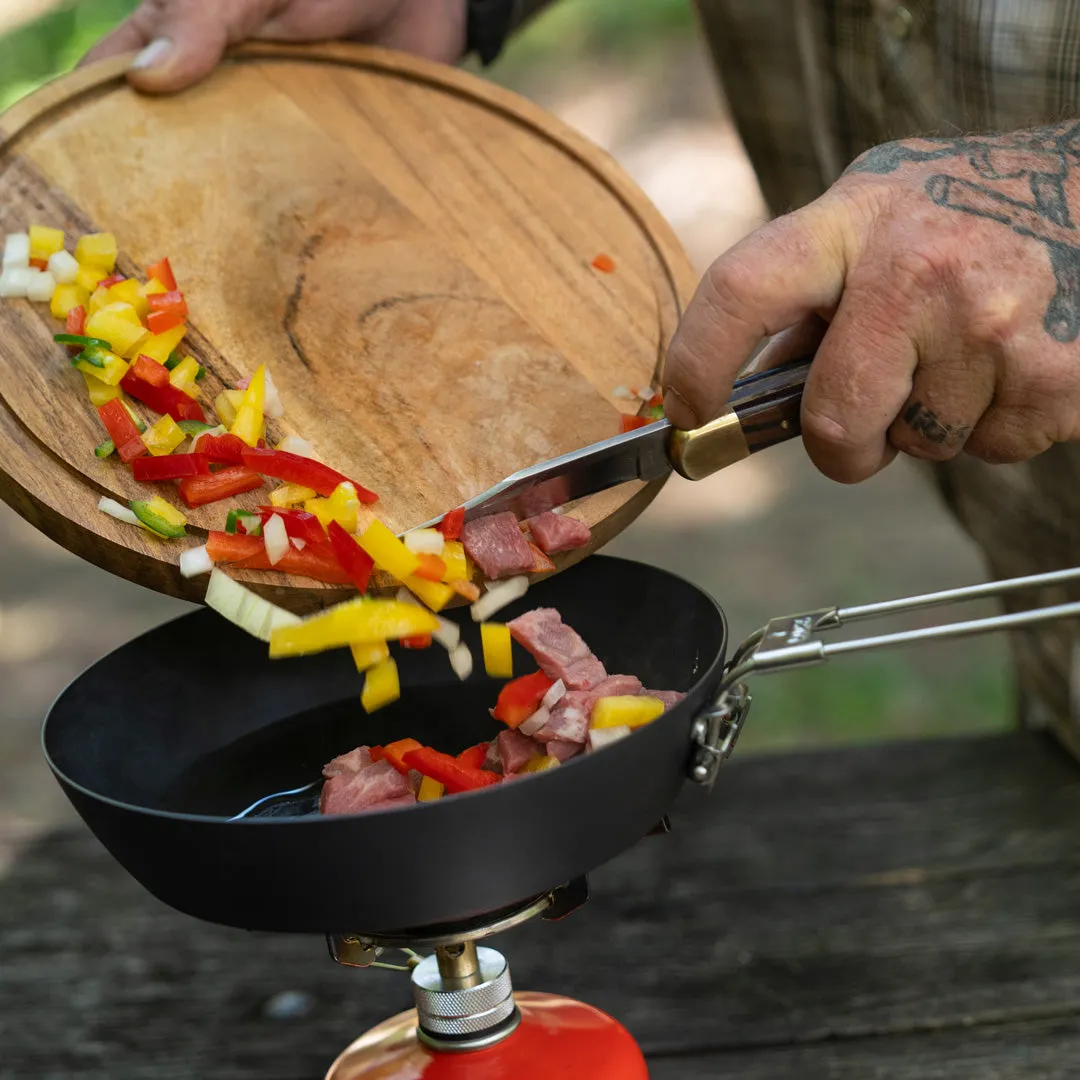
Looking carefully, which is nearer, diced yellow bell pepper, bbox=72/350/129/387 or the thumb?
the thumb

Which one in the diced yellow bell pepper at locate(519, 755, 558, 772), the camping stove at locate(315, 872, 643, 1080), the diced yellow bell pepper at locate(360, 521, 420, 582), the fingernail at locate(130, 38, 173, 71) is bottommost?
the camping stove at locate(315, 872, 643, 1080)

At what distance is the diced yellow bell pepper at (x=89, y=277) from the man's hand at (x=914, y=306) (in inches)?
26.2

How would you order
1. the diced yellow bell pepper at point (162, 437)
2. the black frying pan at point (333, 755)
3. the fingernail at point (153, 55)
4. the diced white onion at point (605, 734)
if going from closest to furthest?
the black frying pan at point (333, 755) < the diced white onion at point (605, 734) < the diced yellow bell pepper at point (162, 437) < the fingernail at point (153, 55)

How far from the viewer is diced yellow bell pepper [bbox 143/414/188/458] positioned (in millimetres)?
1400

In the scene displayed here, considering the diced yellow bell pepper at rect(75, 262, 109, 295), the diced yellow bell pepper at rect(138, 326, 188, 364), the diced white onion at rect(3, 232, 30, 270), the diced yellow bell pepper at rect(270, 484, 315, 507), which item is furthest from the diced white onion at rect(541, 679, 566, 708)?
the diced white onion at rect(3, 232, 30, 270)

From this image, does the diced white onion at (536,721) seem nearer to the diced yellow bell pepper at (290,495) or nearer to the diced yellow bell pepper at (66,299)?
the diced yellow bell pepper at (290,495)

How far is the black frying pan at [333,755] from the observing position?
3.25 ft

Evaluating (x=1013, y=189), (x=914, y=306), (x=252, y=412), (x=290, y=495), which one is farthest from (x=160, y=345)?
(x=1013, y=189)

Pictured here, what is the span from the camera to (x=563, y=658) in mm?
1294

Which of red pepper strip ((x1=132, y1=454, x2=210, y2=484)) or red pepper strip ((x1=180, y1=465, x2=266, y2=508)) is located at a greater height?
red pepper strip ((x1=132, y1=454, x2=210, y2=484))

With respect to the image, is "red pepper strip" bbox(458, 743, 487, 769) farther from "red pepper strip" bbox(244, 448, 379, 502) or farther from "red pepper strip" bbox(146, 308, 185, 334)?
"red pepper strip" bbox(146, 308, 185, 334)

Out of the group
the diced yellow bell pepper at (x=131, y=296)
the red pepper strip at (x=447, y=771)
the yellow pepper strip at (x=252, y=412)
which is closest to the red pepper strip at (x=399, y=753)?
the red pepper strip at (x=447, y=771)

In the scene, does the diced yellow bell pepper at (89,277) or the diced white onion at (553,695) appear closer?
the diced white onion at (553,695)

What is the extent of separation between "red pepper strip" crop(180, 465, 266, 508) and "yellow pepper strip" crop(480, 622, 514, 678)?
285 mm
